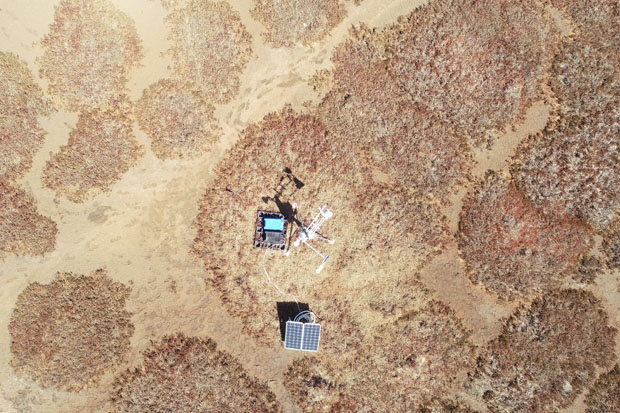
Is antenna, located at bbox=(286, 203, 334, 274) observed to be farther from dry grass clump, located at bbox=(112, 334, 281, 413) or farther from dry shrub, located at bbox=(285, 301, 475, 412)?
dry grass clump, located at bbox=(112, 334, 281, 413)

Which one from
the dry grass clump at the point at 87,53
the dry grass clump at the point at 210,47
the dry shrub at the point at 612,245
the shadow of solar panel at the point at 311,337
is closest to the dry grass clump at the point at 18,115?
the dry grass clump at the point at 87,53

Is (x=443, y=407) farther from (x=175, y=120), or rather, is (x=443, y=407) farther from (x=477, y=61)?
(x=175, y=120)

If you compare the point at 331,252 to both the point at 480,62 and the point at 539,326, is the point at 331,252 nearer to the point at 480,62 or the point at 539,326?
the point at 539,326

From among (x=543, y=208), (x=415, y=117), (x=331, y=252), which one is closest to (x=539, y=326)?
(x=543, y=208)

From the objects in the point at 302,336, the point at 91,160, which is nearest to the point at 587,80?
the point at 302,336

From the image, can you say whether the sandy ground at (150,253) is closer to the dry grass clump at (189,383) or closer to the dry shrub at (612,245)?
the dry grass clump at (189,383)

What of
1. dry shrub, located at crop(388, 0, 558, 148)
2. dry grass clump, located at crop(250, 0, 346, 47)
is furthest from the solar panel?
dry grass clump, located at crop(250, 0, 346, 47)
